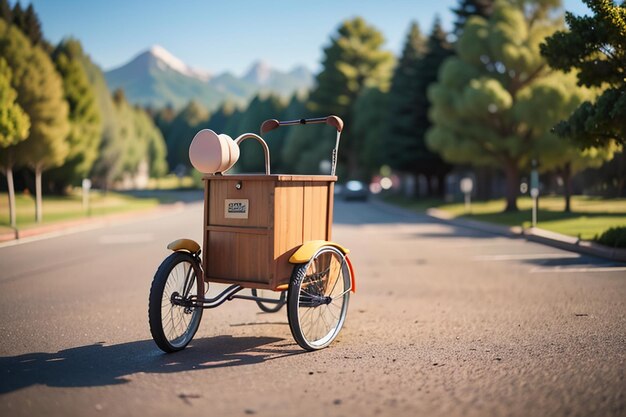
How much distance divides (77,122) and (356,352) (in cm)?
3266

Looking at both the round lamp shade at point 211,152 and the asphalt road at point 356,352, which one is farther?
the round lamp shade at point 211,152

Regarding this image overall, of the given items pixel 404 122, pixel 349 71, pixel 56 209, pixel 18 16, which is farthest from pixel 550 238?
pixel 349 71

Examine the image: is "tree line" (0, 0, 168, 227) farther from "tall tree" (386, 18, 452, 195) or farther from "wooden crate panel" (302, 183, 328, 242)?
"tall tree" (386, 18, 452, 195)

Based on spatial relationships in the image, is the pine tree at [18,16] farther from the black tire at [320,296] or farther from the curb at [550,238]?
the black tire at [320,296]

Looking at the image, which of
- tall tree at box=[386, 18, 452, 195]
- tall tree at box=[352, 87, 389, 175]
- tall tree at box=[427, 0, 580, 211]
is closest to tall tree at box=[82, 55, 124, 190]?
tall tree at box=[386, 18, 452, 195]

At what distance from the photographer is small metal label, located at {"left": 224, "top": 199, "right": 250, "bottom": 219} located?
5.23 meters

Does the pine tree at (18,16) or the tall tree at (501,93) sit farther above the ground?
the pine tree at (18,16)

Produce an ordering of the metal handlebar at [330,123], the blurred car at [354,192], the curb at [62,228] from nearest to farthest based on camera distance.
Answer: the metal handlebar at [330,123], the curb at [62,228], the blurred car at [354,192]

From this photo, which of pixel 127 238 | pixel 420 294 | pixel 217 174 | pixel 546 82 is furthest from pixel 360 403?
pixel 546 82

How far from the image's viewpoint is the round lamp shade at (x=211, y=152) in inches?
204

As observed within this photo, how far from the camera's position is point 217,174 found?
210 inches

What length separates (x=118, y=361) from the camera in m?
4.80

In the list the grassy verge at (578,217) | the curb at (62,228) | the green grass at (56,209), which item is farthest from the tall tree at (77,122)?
the grassy verge at (578,217)

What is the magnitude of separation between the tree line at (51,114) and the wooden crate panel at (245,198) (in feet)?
46.0
